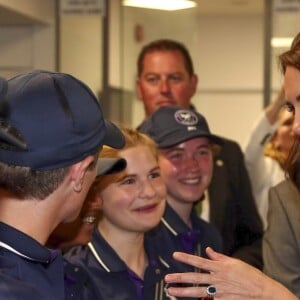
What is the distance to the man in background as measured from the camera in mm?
2746

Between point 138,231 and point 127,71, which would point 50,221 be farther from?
point 127,71

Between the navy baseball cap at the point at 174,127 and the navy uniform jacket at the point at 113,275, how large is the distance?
0.58 metres

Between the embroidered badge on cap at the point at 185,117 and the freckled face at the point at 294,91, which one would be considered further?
the embroidered badge on cap at the point at 185,117

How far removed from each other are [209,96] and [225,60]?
464 mm

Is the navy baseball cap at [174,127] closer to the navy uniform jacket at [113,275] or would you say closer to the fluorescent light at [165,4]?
the navy uniform jacket at [113,275]

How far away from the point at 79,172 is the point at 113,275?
0.55 m

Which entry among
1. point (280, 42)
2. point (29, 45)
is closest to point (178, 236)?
point (29, 45)

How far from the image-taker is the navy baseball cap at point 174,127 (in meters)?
2.42

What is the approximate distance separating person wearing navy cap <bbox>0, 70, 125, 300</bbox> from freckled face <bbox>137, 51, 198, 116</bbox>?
1661 millimetres

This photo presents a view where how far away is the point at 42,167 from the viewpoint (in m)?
1.33

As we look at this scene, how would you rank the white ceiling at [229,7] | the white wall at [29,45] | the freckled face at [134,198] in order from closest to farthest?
the freckled face at [134,198] → the white wall at [29,45] → the white ceiling at [229,7]

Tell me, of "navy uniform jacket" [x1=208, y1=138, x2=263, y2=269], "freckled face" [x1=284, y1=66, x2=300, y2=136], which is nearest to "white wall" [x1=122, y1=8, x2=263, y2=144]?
"navy uniform jacket" [x1=208, y1=138, x2=263, y2=269]

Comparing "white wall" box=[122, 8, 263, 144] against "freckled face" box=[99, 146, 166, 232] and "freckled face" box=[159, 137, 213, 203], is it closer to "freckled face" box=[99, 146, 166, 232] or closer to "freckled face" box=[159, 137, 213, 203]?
"freckled face" box=[159, 137, 213, 203]

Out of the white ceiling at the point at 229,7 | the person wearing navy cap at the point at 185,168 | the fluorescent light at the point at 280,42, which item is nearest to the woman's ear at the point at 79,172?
the person wearing navy cap at the point at 185,168
